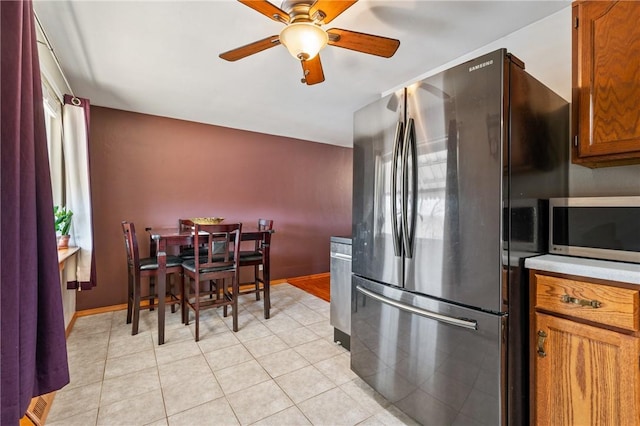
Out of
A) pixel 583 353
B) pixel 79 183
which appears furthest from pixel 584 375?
pixel 79 183

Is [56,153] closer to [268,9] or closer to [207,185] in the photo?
[207,185]

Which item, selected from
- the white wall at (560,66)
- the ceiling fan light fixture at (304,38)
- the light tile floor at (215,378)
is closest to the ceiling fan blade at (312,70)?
the ceiling fan light fixture at (304,38)

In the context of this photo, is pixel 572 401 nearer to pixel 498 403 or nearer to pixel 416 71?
pixel 498 403

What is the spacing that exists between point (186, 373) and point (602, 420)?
2.28 metres

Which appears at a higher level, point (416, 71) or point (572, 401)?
point (416, 71)

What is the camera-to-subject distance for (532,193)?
139 centimetres

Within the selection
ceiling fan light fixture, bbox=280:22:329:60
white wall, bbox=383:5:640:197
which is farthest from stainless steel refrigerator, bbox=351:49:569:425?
ceiling fan light fixture, bbox=280:22:329:60

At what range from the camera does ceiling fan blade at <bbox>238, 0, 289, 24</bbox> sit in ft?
4.51

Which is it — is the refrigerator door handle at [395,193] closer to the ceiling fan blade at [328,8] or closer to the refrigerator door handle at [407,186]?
the refrigerator door handle at [407,186]

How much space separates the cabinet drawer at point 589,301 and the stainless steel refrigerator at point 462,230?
0.09 m

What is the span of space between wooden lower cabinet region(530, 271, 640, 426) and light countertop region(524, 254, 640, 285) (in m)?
0.03

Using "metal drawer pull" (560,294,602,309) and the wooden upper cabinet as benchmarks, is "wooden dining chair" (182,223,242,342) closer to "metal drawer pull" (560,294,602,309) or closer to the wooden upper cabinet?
"metal drawer pull" (560,294,602,309)

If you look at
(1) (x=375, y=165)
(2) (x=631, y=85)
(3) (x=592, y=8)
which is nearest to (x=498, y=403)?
(1) (x=375, y=165)

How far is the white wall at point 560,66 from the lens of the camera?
4.92 ft
